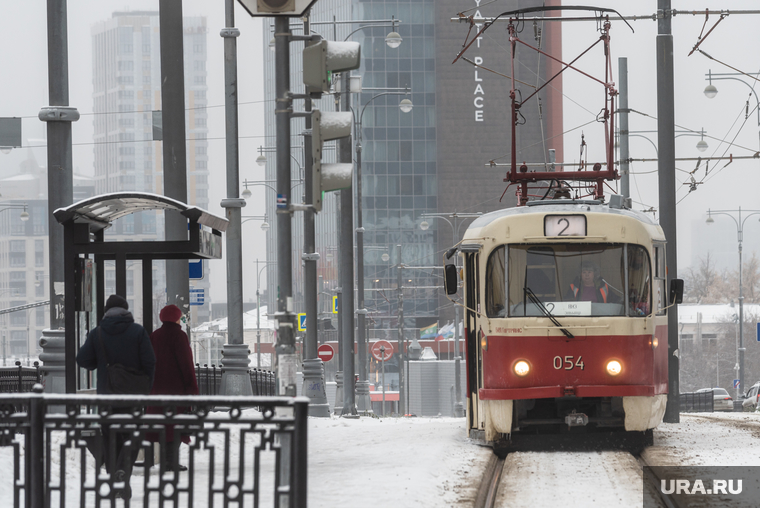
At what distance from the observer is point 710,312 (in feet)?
364

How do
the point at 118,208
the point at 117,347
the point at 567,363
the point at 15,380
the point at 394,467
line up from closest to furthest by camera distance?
the point at 117,347, the point at 394,467, the point at 118,208, the point at 567,363, the point at 15,380

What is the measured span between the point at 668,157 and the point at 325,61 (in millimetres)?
10286

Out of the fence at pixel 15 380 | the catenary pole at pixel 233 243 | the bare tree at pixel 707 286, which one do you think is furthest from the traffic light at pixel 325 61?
the bare tree at pixel 707 286

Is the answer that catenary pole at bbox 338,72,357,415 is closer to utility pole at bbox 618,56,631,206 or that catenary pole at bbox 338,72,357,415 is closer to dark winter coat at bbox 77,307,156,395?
utility pole at bbox 618,56,631,206

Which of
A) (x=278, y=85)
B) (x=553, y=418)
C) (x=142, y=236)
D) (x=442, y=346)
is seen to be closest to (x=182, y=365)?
(x=278, y=85)

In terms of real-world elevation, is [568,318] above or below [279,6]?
below

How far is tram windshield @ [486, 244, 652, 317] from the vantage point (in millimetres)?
12492

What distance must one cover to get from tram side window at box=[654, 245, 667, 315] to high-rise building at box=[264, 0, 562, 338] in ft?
277

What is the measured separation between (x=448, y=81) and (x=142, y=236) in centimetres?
3612

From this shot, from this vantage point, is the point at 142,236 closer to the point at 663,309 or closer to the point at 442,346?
the point at 442,346

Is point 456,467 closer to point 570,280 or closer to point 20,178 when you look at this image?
point 570,280

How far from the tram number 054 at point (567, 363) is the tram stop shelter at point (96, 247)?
13.4 feet

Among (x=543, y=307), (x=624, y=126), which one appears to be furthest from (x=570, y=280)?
(x=624, y=126)

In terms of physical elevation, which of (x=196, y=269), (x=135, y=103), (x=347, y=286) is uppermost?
(x=135, y=103)
